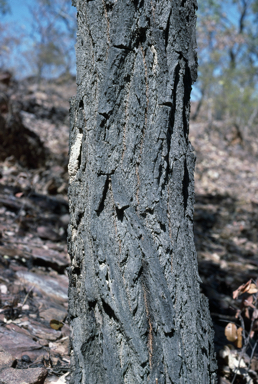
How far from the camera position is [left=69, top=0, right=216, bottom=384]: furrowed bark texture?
4.04ft

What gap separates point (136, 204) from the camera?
1.27 meters

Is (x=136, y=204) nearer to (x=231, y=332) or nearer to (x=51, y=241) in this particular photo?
(x=231, y=332)

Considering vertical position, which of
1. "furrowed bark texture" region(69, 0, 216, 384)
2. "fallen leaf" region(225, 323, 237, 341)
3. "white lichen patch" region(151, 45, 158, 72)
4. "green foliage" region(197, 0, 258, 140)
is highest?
"green foliage" region(197, 0, 258, 140)

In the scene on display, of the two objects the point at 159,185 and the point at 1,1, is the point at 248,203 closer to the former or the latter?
the point at 159,185

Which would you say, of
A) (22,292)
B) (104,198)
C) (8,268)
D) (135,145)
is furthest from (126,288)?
(8,268)

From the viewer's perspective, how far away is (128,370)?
4.03 feet

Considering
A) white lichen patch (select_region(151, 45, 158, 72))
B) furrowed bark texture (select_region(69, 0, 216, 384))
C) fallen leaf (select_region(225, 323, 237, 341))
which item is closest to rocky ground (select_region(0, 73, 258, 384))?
fallen leaf (select_region(225, 323, 237, 341))

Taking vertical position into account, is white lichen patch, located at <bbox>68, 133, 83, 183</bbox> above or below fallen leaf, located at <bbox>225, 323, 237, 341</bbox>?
above

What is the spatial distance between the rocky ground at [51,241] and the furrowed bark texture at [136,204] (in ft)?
1.62

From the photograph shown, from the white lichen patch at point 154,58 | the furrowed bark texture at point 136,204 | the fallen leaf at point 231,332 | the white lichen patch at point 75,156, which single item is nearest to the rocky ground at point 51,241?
the fallen leaf at point 231,332

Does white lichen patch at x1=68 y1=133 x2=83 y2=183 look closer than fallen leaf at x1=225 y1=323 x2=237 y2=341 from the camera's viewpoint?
Yes

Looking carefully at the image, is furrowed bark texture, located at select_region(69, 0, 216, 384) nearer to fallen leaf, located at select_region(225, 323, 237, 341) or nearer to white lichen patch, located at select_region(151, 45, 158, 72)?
white lichen patch, located at select_region(151, 45, 158, 72)

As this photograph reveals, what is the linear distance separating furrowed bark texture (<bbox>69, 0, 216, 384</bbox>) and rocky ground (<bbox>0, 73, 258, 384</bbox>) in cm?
49

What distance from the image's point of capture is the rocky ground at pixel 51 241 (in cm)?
182
